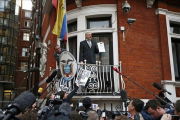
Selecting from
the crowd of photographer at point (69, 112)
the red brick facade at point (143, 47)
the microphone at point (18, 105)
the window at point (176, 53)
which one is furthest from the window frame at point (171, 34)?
the microphone at point (18, 105)

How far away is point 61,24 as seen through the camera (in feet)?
24.9

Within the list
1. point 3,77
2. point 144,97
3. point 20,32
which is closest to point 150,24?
point 144,97

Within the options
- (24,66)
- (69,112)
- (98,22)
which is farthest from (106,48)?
(24,66)

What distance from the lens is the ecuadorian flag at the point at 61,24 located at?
7473 millimetres

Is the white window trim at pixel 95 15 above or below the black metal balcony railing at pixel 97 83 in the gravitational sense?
above

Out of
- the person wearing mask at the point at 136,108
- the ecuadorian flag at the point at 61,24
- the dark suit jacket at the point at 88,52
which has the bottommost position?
the person wearing mask at the point at 136,108

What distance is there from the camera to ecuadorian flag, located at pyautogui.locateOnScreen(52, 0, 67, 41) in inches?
294

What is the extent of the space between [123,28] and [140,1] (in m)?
1.53

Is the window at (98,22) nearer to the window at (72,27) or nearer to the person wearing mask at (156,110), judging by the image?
the window at (72,27)

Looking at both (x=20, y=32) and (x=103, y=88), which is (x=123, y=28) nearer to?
(x=103, y=88)

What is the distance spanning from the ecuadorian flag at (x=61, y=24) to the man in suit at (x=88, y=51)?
3.14 feet

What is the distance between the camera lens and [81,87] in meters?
6.75

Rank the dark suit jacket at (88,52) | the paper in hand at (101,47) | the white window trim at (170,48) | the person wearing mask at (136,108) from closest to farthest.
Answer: the person wearing mask at (136,108), the dark suit jacket at (88,52), the paper in hand at (101,47), the white window trim at (170,48)

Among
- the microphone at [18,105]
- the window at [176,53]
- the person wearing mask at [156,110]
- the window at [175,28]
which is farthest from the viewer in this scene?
the window at [175,28]
